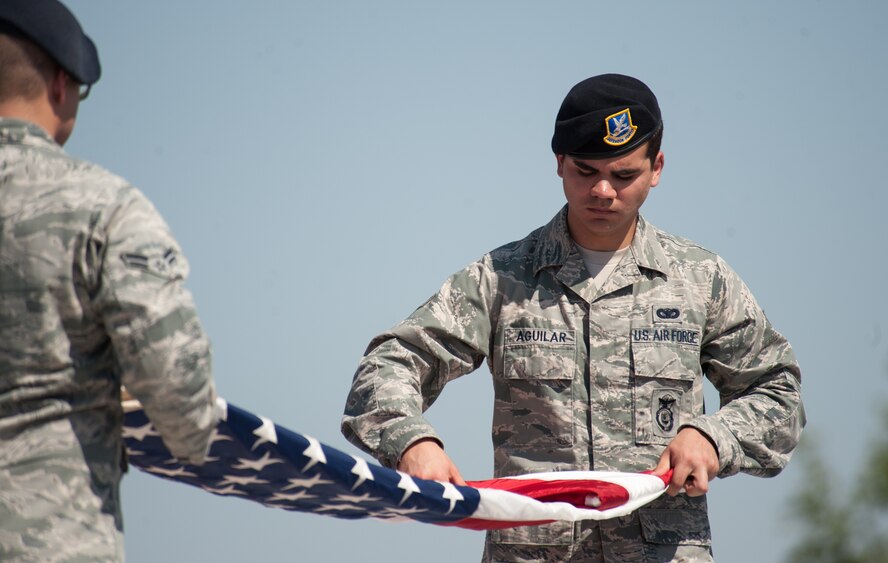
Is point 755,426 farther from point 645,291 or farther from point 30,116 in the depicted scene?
point 30,116

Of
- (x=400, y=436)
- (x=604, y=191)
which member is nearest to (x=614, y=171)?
(x=604, y=191)

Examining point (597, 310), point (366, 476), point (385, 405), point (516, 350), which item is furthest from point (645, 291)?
point (366, 476)

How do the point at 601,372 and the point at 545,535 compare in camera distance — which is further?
the point at 601,372

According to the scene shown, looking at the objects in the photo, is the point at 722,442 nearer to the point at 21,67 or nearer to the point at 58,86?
the point at 58,86

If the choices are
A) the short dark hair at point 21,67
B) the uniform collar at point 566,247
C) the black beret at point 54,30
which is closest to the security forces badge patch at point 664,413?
the uniform collar at point 566,247

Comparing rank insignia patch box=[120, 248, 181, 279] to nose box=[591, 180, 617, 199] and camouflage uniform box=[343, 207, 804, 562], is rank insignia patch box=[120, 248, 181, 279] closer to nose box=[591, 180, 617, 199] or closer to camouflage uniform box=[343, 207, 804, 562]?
camouflage uniform box=[343, 207, 804, 562]

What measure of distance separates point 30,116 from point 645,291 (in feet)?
9.89

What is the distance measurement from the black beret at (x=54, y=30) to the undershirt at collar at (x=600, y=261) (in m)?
2.78

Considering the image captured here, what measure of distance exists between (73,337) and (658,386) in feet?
9.49

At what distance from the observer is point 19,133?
3189mm

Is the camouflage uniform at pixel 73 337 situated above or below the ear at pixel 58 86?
below

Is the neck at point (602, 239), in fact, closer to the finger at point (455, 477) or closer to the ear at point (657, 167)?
the ear at point (657, 167)

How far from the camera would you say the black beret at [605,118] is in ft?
17.7

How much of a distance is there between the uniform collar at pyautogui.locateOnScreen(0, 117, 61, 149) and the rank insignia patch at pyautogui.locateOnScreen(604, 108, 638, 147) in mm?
2747
